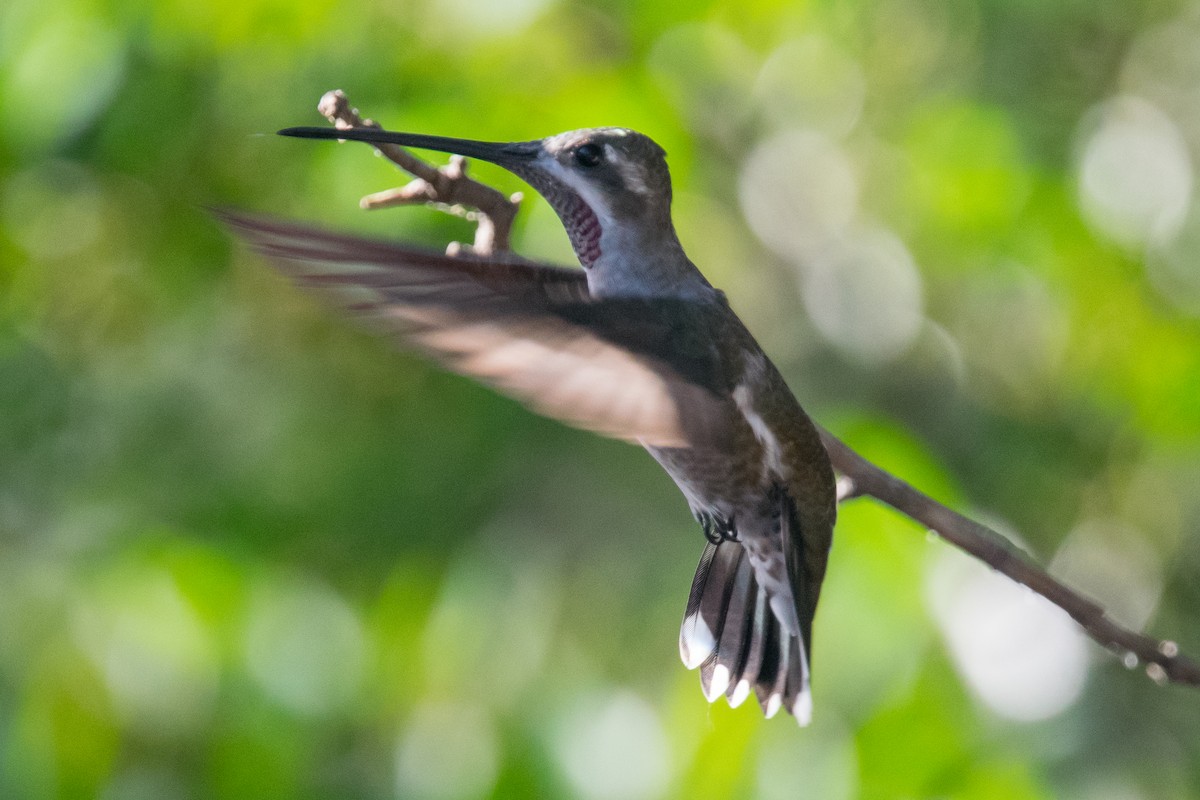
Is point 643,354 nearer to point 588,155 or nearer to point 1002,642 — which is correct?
point 588,155

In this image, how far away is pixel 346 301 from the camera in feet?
2.47

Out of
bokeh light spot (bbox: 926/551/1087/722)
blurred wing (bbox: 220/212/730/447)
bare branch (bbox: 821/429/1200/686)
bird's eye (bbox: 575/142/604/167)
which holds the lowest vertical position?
bokeh light spot (bbox: 926/551/1087/722)

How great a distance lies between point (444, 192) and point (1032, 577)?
0.56 metres

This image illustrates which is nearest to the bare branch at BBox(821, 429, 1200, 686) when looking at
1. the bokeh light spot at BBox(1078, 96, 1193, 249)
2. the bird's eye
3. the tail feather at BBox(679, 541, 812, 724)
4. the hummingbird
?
the hummingbird

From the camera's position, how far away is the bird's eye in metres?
1.13

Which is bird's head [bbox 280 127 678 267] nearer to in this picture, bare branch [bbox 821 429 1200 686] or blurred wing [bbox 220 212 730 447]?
blurred wing [bbox 220 212 730 447]

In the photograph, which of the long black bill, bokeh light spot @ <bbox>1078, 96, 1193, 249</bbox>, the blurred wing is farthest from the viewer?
bokeh light spot @ <bbox>1078, 96, 1193, 249</bbox>

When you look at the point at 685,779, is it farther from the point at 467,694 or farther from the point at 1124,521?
the point at 1124,521

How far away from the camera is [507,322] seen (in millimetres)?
846

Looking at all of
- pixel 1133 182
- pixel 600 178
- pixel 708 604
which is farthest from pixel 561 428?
pixel 600 178

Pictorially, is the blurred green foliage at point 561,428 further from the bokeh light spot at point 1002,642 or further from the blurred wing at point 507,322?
the blurred wing at point 507,322

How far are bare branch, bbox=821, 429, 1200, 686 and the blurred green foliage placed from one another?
0.32 meters

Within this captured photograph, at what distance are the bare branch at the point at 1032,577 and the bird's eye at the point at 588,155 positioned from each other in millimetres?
376

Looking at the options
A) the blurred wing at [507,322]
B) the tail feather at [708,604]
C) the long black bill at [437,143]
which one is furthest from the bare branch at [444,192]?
the tail feather at [708,604]
